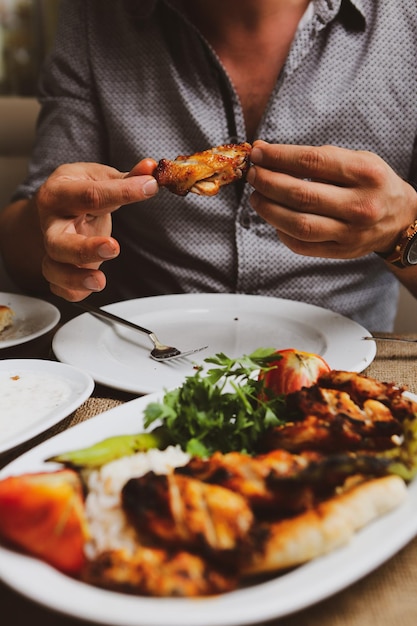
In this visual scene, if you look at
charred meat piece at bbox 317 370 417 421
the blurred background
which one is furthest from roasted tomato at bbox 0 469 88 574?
the blurred background

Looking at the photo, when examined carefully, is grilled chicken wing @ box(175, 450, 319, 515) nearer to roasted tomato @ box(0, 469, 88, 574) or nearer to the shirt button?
roasted tomato @ box(0, 469, 88, 574)

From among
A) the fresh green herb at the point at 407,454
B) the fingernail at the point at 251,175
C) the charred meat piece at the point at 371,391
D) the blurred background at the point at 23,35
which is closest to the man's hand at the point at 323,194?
the fingernail at the point at 251,175

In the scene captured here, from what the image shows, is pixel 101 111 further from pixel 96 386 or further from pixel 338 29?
pixel 96 386

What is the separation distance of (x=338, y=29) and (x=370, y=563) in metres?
1.56

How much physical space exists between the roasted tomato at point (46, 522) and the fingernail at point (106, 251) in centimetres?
64

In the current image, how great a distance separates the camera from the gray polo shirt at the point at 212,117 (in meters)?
1.73

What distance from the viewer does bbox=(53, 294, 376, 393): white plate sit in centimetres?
113

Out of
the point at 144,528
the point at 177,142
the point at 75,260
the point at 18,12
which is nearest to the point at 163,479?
the point at 144,528

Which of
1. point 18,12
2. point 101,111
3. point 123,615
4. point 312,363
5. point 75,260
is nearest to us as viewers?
point 123,615

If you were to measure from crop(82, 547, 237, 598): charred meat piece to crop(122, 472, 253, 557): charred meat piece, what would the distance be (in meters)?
0.02

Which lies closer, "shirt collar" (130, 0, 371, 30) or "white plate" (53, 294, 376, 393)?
"white plate" (53, 294, 376, 393)

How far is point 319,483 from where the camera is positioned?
617mm

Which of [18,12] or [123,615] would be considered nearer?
[123,615]

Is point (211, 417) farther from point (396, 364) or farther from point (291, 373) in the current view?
point (396, 364)
